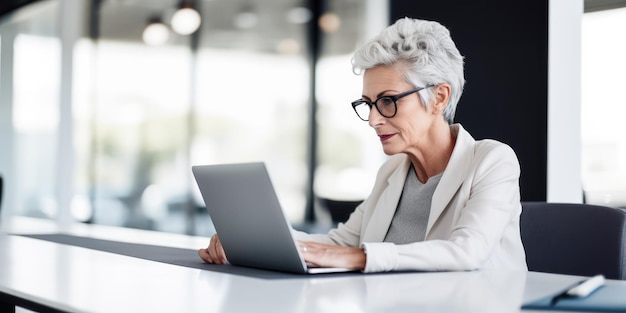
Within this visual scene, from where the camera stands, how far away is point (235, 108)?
25.8 feet

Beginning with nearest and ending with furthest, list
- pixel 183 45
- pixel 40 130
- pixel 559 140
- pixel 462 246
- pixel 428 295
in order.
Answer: pixel 428 295 < pixel 462 246 < pixel 559 140 < pixel 183 45 < pixel 40 130

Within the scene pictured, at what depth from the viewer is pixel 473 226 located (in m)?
2.05

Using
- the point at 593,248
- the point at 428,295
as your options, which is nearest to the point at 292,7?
the point at 593,248

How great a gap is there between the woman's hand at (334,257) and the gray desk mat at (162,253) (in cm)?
3

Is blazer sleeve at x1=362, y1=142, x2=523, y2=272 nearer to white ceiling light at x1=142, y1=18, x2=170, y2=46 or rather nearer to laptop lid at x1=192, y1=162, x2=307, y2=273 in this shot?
laptop lid at x1=192, y1=162, x2=307, y2=273

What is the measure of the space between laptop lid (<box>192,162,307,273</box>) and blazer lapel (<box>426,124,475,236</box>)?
537mm

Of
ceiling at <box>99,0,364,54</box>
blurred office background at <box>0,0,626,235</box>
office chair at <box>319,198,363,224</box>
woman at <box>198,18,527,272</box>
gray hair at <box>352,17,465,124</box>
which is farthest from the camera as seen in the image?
blurred office background at <box>0,0,626,235</box>

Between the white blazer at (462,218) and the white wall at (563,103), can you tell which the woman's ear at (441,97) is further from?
the white wall at (563,103)

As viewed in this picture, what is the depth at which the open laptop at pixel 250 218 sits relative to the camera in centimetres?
184

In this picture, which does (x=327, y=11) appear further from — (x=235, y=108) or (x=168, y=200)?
(x=168, y=200)

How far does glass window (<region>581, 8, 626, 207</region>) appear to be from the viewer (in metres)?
3.99

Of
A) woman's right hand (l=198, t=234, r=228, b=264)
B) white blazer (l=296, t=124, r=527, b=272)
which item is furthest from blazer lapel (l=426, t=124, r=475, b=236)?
woman's right hand (l=198, t=234, r=228, b=264)

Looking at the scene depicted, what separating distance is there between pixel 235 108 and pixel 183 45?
87 centimetres

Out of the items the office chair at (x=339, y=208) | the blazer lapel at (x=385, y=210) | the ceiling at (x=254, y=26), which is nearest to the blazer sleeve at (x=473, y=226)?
the blazer lapel at (x=385, y=210)
